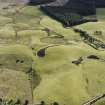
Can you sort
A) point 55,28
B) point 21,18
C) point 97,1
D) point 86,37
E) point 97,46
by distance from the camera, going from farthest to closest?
point 97,1 → point 21,18 → point 55,28 → point 86,37 → point 97,46

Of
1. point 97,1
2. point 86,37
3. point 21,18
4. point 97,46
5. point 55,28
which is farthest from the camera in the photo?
point 97,1

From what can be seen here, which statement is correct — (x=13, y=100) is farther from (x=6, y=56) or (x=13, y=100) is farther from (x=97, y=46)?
(x=97, y=46)

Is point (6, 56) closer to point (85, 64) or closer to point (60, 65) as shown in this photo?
point (60, 65)

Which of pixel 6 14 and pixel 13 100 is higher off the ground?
pixel 6 14

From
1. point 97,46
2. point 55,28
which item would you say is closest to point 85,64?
point 97,46

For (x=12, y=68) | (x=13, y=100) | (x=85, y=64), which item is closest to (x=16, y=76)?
(x=12, y=68)

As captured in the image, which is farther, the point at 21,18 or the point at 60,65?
the point at 21,18
